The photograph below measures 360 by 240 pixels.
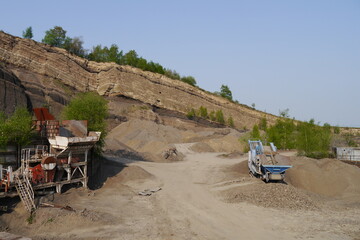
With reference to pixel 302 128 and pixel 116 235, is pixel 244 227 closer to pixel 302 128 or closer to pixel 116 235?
pixel 116 235

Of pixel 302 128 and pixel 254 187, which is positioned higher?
pixel 302 128

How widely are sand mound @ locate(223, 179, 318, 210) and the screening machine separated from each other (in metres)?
1.74

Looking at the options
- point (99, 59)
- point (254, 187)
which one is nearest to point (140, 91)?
point (99, 59)

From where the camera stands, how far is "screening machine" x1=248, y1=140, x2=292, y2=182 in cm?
1997

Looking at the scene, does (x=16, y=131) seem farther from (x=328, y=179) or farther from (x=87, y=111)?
(x=328, y=179)

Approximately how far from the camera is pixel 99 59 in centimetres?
7388

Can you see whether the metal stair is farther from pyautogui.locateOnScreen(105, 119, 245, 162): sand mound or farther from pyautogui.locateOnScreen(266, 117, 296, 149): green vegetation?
pyautogui.locateOnScreen(266, 117, 296, 149): green vegetation

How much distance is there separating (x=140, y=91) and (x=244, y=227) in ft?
176

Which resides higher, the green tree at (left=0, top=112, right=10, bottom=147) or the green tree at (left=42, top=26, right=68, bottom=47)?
the green tree at (left=42, top=26, right=68, bottom=47)

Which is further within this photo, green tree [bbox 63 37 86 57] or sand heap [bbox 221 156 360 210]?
green tree [bbox 63 37 86 57]

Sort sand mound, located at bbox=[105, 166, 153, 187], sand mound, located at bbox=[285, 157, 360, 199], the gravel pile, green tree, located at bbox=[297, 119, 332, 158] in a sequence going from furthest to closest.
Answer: green tree, located at bbox=[297, 119, 332, 158], sand mound, located at bbox=[285, 157, 360, 199], sand mound, located at bbox=[105, 166, 153, 187], the gravel pile

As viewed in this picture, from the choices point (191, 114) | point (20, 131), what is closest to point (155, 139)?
point (191, 114)

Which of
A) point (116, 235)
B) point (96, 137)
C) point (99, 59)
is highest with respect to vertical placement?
point (99, 59)

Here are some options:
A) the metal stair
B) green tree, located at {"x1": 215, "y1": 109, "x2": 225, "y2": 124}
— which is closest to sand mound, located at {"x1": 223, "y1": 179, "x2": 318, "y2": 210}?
the metal stair
